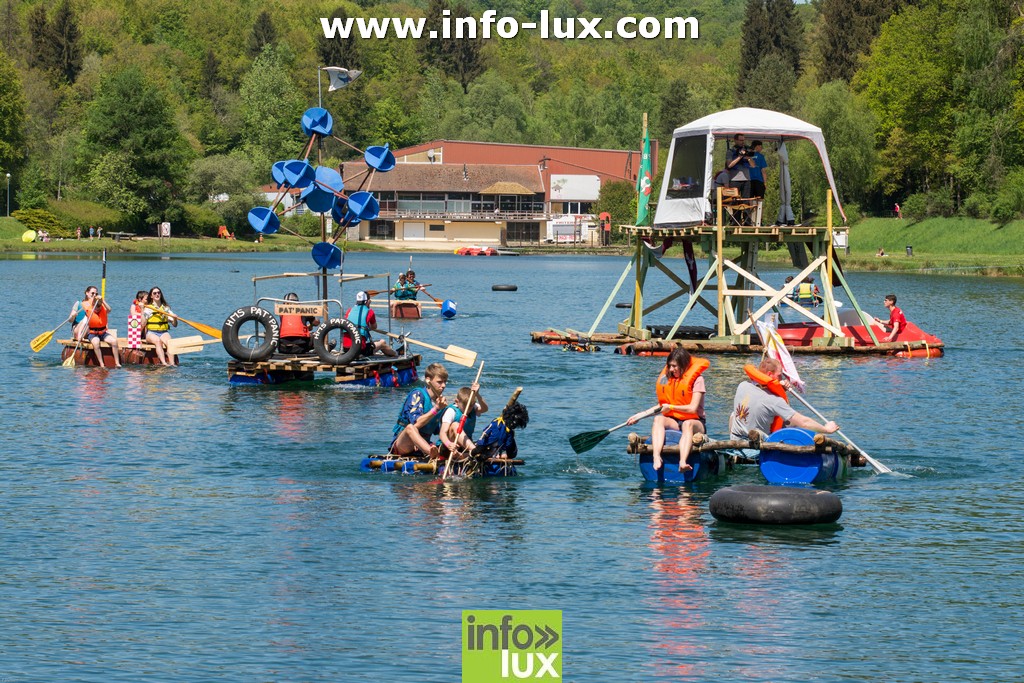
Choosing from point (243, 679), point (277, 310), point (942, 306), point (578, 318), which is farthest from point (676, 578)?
point (942, 306)

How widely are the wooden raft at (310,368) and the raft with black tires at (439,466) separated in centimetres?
961

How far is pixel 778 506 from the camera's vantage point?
18.9 metres

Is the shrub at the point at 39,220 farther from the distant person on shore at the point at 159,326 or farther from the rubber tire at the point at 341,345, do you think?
the rubber tire at the point at 341,345

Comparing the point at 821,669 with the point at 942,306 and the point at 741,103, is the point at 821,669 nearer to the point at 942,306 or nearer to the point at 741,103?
the point at 942,306

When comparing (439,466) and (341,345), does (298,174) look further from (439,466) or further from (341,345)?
(439,466)

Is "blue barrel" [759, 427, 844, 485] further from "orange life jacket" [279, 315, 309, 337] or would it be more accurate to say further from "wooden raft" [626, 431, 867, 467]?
"orange life jacket" [279, 315, 309, 337]

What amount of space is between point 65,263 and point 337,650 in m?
91.1

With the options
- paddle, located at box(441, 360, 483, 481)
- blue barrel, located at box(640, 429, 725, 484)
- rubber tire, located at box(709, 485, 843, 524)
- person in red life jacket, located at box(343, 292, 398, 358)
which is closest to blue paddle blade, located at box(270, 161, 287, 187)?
person in red life jacket, located at box(343, 292, 398, 358)

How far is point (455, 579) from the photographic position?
16703mm

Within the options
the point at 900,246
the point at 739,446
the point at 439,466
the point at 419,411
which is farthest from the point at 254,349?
the point at 900,246

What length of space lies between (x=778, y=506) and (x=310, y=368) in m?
16.0

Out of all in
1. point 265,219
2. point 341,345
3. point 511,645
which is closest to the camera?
point 511,645

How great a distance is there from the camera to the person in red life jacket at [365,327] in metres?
34.2

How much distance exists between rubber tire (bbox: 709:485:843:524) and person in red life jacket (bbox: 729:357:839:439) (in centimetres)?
244
